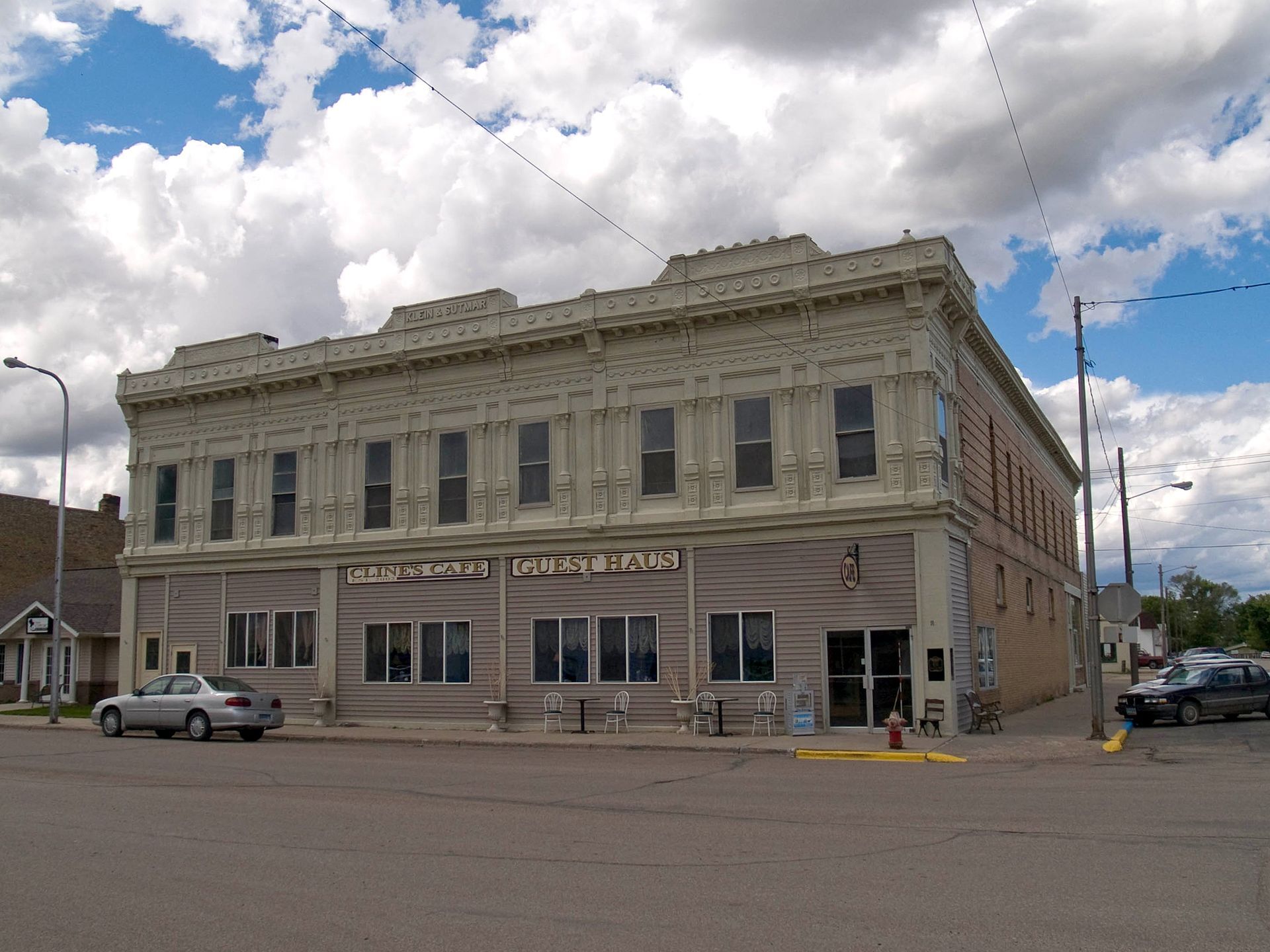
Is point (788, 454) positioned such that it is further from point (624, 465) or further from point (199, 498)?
point (199, 498)

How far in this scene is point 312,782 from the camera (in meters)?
15.2

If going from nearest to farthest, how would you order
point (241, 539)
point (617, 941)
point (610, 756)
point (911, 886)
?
point (617, 941), point (911, 886), point (610, 756), point (241, 539)

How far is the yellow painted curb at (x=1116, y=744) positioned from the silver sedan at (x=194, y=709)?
1669 centimetres

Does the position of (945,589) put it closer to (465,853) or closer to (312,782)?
(312,782)

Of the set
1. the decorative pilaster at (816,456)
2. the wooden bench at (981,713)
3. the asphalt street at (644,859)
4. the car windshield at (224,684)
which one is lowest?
the asphalt street at (644,859)

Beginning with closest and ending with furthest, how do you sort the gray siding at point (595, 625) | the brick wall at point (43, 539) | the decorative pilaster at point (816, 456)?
the decorative pilaster at point (816, 456) → the gray siding at point (595, 625) → the brick wall at point (43, 539)

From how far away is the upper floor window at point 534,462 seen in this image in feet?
83.9

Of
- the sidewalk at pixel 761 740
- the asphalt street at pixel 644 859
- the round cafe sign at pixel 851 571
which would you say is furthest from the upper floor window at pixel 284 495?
the round cafe sign at pixel 851 571

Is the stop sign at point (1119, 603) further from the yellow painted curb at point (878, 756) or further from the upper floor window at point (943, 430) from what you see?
the yellow painted curb at point (878, 756)

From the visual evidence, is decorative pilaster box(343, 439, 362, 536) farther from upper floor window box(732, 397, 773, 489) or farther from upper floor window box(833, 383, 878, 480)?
upper floor window box(833, 383, 878, 480)

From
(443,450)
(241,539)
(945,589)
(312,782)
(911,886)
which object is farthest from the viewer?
(241,539)

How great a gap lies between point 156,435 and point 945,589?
22.2 meters

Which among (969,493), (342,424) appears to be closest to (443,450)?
(342,424)

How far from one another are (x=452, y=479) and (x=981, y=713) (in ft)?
42.8
